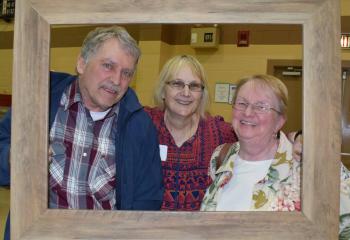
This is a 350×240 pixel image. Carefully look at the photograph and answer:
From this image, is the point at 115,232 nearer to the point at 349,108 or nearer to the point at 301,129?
the point at 301,129

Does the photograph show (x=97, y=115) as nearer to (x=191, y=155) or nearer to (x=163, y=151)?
(x=163, y=151)

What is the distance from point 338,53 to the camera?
0.82m

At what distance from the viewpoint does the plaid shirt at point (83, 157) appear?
975mm

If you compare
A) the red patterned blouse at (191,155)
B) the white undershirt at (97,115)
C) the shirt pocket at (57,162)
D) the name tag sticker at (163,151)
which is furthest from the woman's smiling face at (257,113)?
the shirt pocket at (57,162)

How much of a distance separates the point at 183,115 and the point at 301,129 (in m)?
0.50

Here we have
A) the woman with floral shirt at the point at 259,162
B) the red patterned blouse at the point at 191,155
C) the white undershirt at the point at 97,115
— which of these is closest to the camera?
the woman with floral shirt at the point at 259,162

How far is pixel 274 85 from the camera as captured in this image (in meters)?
1.02

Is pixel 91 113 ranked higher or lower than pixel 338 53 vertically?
lower

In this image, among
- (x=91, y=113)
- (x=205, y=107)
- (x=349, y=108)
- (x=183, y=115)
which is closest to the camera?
(x=349, y=108)

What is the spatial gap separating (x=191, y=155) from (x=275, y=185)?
1.12 feet

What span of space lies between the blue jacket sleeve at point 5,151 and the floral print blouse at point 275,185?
1.74 ft

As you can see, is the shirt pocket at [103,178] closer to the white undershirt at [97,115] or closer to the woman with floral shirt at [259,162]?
the white undershirt at [97,115]

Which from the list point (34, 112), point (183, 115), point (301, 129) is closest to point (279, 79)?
point (301, 129)

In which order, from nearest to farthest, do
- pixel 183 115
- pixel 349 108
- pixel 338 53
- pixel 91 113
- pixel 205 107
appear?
1. pixel 338 53
2. pixel 349 108
3. pixel 91 113
4. pixel 205 107
5. pixel 183 115
